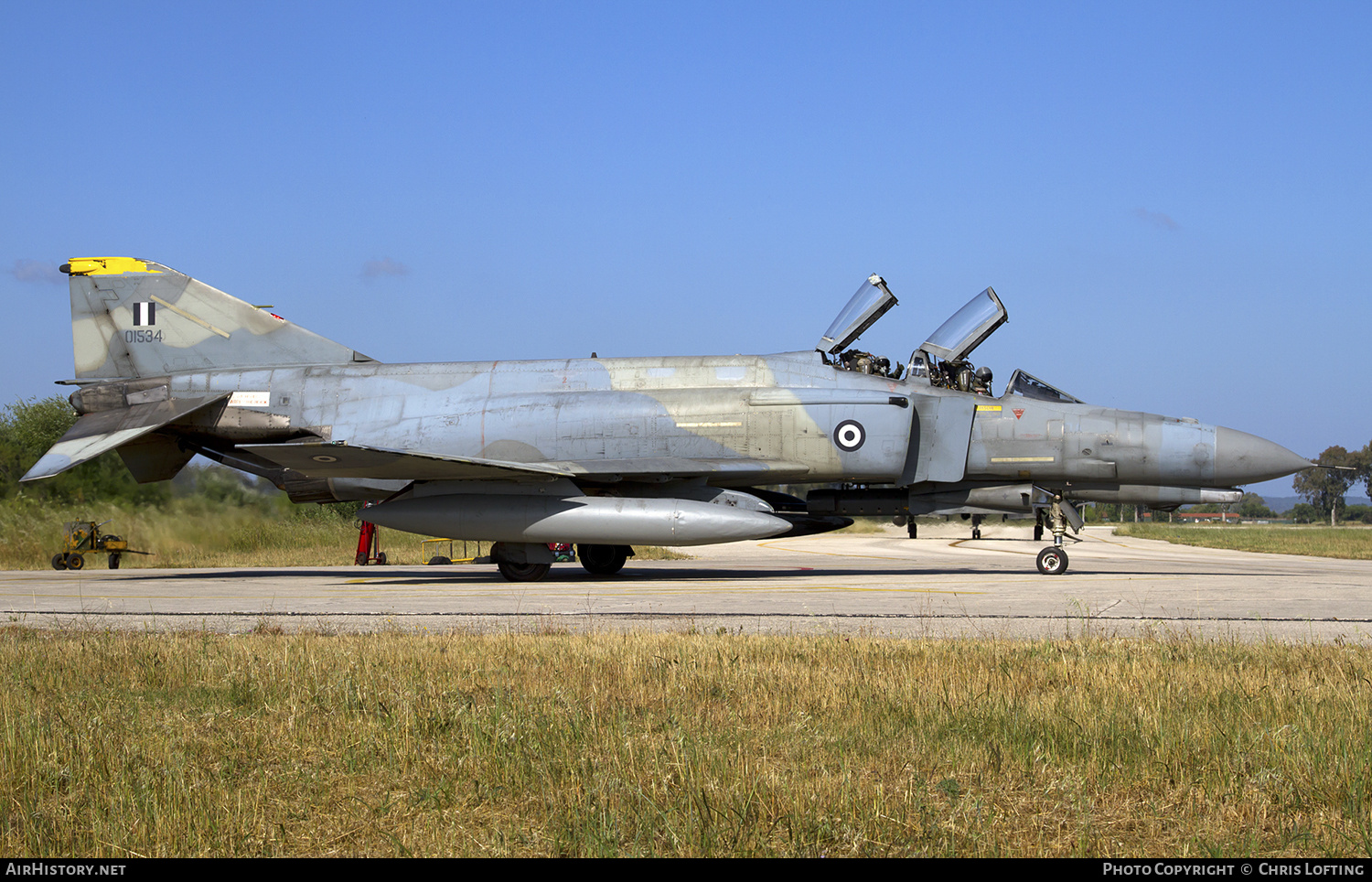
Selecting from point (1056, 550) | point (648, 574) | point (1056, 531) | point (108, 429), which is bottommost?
point (648, 574)

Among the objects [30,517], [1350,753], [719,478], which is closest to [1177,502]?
[719,478]

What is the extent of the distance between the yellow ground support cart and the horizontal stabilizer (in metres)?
4.70

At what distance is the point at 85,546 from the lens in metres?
20.2

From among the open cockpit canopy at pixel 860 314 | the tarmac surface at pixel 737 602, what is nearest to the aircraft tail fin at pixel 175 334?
the tarmac surface at pixel 737 602

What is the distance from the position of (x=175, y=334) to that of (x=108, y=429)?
1996 mm

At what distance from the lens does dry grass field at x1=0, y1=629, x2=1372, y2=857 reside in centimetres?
354

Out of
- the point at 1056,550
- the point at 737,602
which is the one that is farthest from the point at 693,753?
the point at 1056,550

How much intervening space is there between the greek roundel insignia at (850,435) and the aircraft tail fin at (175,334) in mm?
7867

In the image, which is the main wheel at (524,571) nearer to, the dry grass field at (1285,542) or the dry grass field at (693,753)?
the dry grass field at (693,753)

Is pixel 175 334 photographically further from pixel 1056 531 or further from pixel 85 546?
pixel 1056 531

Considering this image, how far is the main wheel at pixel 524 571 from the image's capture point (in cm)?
1558

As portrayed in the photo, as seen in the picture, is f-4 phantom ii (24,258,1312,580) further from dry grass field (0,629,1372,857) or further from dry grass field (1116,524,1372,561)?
dry grass field (1116,524,1372,561)

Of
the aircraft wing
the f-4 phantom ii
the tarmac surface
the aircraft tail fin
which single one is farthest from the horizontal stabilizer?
the tarmac surface

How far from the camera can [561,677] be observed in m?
6.30
